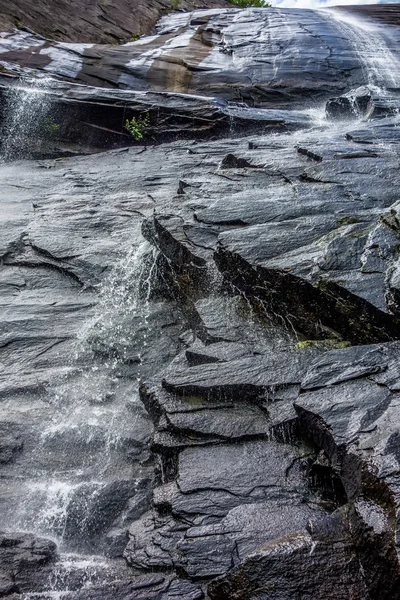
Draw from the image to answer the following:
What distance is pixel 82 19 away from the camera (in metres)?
26.5

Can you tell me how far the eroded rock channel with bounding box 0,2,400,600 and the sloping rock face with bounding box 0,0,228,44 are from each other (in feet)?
38.6

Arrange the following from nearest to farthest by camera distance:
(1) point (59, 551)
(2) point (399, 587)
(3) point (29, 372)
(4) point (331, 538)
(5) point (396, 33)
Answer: (2) point (399, 587), (4) point (331, 538), (1) point (59, 551), (3) point (29, 372), (5) point (396, 33)

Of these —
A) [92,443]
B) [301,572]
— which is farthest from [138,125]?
[301,572]

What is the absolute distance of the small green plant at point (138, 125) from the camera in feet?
58.7

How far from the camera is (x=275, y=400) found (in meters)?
6.71

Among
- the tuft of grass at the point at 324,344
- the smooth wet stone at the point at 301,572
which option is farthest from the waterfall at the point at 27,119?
the smooth wet stone at the point at 301,572

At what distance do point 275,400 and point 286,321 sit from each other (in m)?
1.66

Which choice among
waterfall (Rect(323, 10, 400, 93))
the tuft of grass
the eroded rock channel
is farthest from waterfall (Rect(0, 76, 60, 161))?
the tuft of grass

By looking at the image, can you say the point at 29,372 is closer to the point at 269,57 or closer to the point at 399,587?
the point at 399,587

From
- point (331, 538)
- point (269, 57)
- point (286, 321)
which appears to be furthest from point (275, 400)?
point (269, 57)

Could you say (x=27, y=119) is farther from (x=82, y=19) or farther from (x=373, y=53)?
(x=373, y=53)

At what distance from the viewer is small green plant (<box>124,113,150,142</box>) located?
17906 millimetres

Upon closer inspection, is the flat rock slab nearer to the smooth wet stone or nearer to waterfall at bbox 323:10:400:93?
the smooth wet stone

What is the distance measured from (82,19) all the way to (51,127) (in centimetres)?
1165
